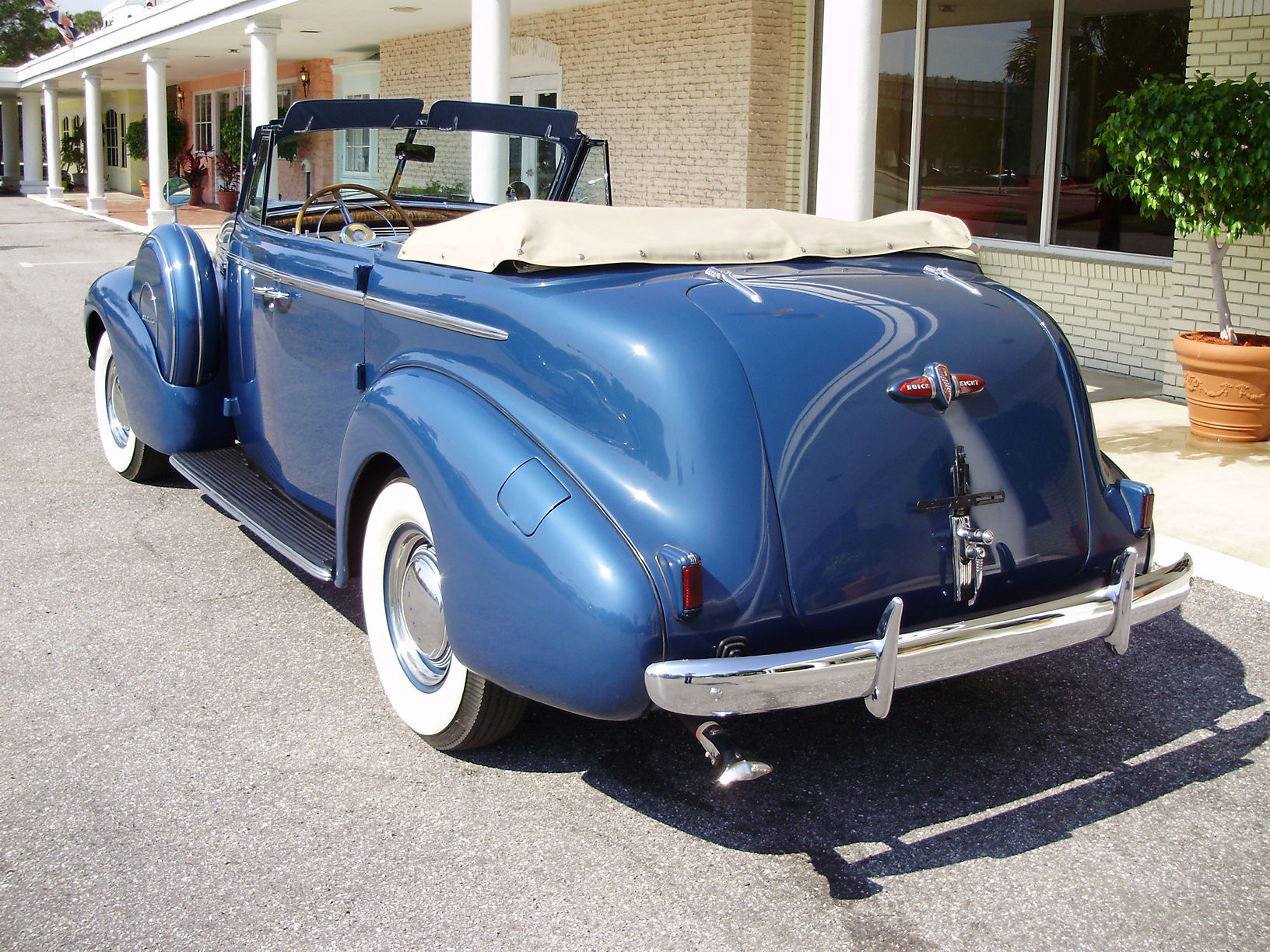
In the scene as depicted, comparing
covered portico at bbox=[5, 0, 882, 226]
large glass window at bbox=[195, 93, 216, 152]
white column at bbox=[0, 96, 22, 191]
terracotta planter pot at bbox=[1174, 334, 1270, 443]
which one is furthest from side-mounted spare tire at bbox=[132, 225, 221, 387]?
white column at bbox=[0, 96, 22, 191]

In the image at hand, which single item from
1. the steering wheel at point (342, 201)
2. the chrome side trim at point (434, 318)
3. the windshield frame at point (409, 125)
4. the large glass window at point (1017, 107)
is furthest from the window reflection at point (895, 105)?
the chrome side trim at point (434, 318)

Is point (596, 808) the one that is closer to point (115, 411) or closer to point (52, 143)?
point (115, 411)

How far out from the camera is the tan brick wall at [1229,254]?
6738 mm

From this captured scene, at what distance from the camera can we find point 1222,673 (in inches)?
139

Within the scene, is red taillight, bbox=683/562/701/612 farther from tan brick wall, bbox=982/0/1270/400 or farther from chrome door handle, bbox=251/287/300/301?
tan brick wall, bbox=982/0/1270/400

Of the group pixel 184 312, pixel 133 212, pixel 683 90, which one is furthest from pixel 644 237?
pixel 133 212

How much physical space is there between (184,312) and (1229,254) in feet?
19.4

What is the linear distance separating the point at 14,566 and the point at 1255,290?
6.62 m

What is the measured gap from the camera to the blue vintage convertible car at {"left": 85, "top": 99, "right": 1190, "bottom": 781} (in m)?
2.39

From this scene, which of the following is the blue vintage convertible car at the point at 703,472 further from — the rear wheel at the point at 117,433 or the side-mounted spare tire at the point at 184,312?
the rear wheel at the point at 117,433

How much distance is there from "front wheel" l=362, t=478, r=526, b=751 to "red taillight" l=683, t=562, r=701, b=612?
650mm

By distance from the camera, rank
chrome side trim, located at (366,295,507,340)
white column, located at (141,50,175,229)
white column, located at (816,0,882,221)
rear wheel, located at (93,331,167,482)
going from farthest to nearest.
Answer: white column, located at (141,50,175,229) < white column, located at (816,0,882,221) < rear wheel, located at (93,331,167,482) < chrome side trim, located at (366,295,507,340)

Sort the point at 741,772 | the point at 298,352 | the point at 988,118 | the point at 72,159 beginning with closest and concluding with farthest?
the point at 741,772
the point at 298,352
the point at 988,118
the point at 72,159

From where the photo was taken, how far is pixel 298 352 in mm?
3838
